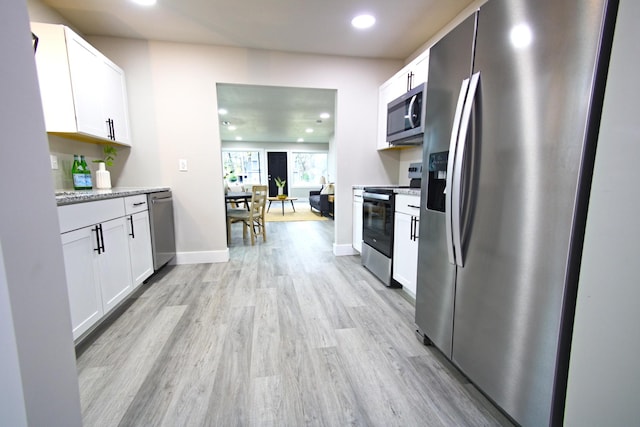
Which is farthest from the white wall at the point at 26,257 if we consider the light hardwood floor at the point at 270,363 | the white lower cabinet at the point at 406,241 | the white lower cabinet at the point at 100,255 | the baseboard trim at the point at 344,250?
the baseboard trim at the point at 344,250

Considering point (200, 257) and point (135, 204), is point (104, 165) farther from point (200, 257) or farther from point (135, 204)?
point (200, 257)

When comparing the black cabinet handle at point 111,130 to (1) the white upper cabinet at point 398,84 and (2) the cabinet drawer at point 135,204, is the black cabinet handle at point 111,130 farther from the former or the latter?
(1) the white upper cabinet at point 398,84

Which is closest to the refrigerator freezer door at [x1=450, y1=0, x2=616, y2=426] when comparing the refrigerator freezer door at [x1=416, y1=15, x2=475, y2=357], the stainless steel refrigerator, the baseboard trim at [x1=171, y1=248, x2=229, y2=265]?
the stainless steel refrigerator

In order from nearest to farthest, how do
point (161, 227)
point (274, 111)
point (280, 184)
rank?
point (161, 227), point (274, 111), point (280, 184)

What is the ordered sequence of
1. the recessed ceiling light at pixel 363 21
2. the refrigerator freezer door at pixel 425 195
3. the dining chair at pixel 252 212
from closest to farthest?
1. the refrigerator freezer door at pixel 425 195
2. the recessed ceiling light at pixel 363 21
3. the dining chair at pixel 252 212

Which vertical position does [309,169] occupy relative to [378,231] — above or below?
above

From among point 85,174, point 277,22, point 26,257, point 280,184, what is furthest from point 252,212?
point 280,184

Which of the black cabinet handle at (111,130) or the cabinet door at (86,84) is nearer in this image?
the cabinet door at (86,84)

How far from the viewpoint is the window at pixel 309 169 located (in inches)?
421

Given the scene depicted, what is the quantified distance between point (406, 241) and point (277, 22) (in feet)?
7.63

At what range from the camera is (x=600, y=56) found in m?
0.73

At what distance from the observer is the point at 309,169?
10.9 meters

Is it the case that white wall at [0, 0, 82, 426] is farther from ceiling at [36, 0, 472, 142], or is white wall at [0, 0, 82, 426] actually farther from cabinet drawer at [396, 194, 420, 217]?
ceiling at [36, 0, 472, 142]

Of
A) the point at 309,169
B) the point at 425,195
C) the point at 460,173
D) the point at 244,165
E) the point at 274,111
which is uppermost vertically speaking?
the point at 274,111
